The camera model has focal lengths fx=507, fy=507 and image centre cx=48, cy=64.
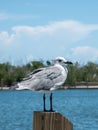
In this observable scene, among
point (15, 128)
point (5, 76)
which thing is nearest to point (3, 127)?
point (15, 128)

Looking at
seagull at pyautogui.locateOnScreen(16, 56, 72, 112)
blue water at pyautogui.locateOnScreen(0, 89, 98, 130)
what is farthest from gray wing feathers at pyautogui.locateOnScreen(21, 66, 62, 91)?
blue water at pyautogui.locateOnScreen(0, 89, 98, 130)

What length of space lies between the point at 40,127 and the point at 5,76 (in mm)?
180751

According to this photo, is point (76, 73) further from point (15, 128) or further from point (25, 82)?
point (25, 82)

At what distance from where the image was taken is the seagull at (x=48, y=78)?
7.23 metres

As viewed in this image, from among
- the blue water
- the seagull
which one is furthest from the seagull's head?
the blue water

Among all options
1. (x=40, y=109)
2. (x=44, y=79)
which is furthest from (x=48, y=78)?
(x=40, y=109)

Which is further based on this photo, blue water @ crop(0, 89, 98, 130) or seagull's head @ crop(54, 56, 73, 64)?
blue water @ crop(0, 89, 98, 130)

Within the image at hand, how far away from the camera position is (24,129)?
40875 mm

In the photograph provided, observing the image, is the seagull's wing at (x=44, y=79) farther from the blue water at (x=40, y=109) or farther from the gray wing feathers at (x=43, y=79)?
the blue water at (x=40, y=109)

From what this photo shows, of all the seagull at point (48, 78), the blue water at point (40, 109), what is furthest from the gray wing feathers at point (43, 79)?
the blue water at point (40, 109)

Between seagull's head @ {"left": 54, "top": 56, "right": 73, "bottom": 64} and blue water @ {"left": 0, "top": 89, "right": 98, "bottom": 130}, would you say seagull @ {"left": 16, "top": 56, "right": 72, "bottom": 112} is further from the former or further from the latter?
blue water @ {"left": 0, "top": 89, "right": 98, "bottom": 130}

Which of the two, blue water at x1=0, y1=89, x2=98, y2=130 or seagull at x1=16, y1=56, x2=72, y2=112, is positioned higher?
seagull at x1=16, y1=56, x2=72, y2=112

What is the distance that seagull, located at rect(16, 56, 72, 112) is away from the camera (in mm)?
7227

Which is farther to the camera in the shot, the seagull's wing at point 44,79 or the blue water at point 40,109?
the blue water at point 40,109
